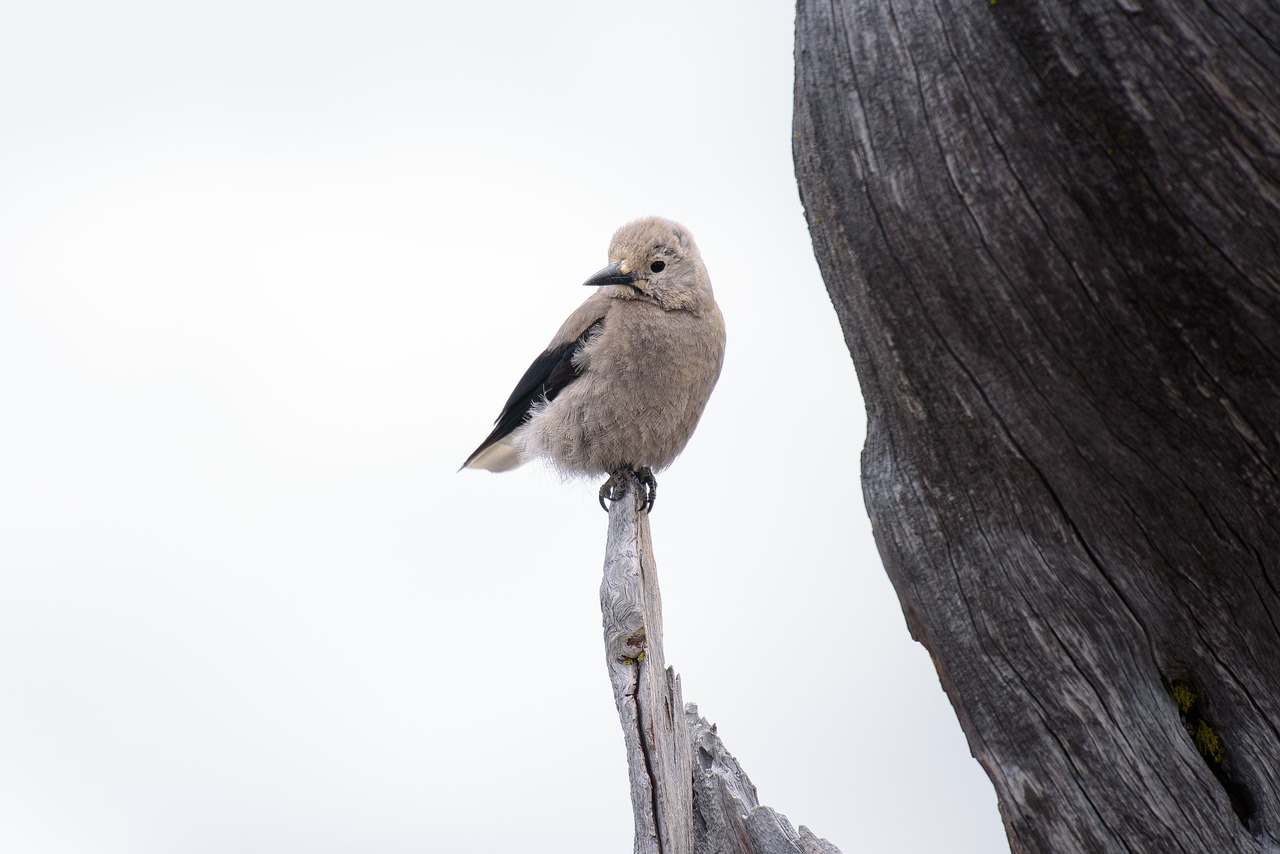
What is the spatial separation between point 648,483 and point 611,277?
101 cm

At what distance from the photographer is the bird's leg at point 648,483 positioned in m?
5.37

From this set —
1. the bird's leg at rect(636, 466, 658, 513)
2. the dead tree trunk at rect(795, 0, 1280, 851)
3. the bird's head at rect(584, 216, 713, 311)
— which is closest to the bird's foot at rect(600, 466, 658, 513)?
the bird's leg at rect(636, 466, 658, 513)

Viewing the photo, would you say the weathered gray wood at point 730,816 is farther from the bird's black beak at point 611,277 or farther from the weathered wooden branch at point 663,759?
the bird's black beak at point 611,277

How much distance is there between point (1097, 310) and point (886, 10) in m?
0.68

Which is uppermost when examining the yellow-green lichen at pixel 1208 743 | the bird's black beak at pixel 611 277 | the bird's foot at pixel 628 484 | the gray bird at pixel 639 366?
the bird's black beak at pixel 611 277

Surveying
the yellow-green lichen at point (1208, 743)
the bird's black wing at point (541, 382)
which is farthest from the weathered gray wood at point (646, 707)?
the bird's black wing at point (541, 382)

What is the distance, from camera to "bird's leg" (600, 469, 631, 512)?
5266 mm

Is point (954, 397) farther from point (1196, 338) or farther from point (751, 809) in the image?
point (751, 809)

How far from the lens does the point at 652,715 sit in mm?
3430

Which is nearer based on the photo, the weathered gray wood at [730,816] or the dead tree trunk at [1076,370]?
the dead tree trunk at [1076,370]

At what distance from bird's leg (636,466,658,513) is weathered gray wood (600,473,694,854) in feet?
5.04

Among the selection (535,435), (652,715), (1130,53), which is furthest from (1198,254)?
(535,435)

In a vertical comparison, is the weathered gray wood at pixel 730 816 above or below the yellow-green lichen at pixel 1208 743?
above

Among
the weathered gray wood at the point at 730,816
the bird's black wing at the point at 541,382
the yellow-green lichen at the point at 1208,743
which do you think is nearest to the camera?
the yellow-green lichen at the point at 1208,743
